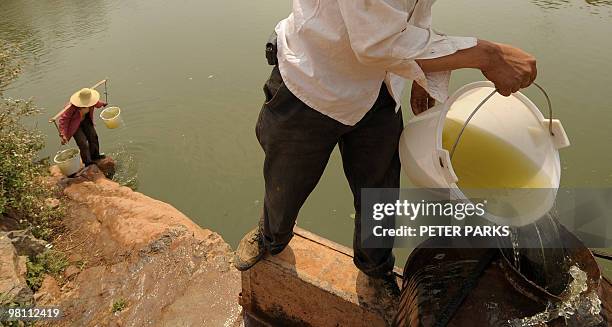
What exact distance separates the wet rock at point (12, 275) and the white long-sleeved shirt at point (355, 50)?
2034 millimetres

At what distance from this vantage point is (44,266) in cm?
295

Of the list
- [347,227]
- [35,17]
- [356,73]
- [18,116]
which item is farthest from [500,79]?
[35,17]

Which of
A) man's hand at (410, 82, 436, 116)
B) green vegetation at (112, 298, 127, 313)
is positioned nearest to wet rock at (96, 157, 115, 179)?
green vegetation at (112, 298, 127, 313)

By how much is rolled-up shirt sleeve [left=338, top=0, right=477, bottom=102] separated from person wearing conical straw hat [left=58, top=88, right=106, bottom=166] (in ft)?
12.4

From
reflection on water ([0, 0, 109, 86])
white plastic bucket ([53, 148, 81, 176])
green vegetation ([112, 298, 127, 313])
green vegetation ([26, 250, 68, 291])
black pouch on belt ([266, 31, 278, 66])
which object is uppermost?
black pouch on belt ([266, 31, 278, 66])

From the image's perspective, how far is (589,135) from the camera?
14.2 feet

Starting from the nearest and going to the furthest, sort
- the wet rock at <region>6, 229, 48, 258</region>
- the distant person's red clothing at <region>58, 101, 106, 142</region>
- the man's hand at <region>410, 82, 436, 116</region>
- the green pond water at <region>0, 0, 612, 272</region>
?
the man's hand at <region>410, 82, 436, 116</region> < the wet rock at <region>6, 229, 48, 258</region> < the green pond water at <region>0, 0, 612, 272</region> < the distant person's red clothing at <region>58, 101, 106, 142</region>

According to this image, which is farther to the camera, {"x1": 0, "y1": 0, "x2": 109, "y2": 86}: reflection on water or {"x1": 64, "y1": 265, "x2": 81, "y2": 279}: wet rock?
{"x1": 0, "y1": 0, "x2": 109, "y2": 86}: reflection on water

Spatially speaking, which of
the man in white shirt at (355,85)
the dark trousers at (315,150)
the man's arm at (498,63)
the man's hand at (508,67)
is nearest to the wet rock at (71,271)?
the man in white shirt at (355,85)

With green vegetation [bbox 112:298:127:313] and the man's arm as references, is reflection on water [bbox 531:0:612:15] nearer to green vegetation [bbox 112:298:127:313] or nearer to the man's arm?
the man's arm

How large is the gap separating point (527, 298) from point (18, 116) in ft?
15.5

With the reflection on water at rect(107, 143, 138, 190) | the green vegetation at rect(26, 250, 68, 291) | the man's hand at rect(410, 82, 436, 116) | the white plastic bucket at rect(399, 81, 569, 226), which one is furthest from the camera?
the reflection on water at rect(107, 143, 138, 190)

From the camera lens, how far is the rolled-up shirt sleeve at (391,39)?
44.6 inches

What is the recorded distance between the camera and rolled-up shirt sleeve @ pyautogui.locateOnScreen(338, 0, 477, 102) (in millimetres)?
1134
